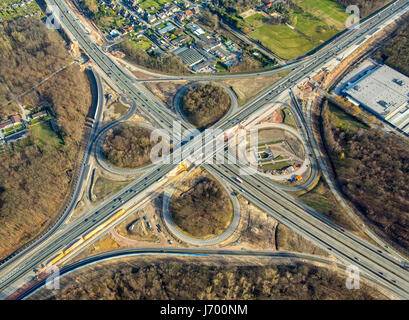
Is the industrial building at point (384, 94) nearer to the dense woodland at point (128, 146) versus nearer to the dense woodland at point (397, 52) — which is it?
the dense woodland at point (397, 52)

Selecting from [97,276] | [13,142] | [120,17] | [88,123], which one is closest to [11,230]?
[97,276]

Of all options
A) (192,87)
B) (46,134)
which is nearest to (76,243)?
(46,134)

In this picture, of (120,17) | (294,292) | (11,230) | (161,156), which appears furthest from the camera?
(120,17)

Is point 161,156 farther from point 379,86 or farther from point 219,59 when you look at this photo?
point 379,86

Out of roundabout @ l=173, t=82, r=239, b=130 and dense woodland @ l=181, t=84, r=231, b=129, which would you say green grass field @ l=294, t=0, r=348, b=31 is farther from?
dense woodland @ l=181, t=84, r=231, b=129

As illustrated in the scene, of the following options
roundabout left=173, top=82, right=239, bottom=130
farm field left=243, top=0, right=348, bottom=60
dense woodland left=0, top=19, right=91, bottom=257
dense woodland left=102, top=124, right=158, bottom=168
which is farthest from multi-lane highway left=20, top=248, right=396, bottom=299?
farm field left=243, top=0, right=348, bottom=60

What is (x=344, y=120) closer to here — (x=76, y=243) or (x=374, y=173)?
(x=374, y=173)
